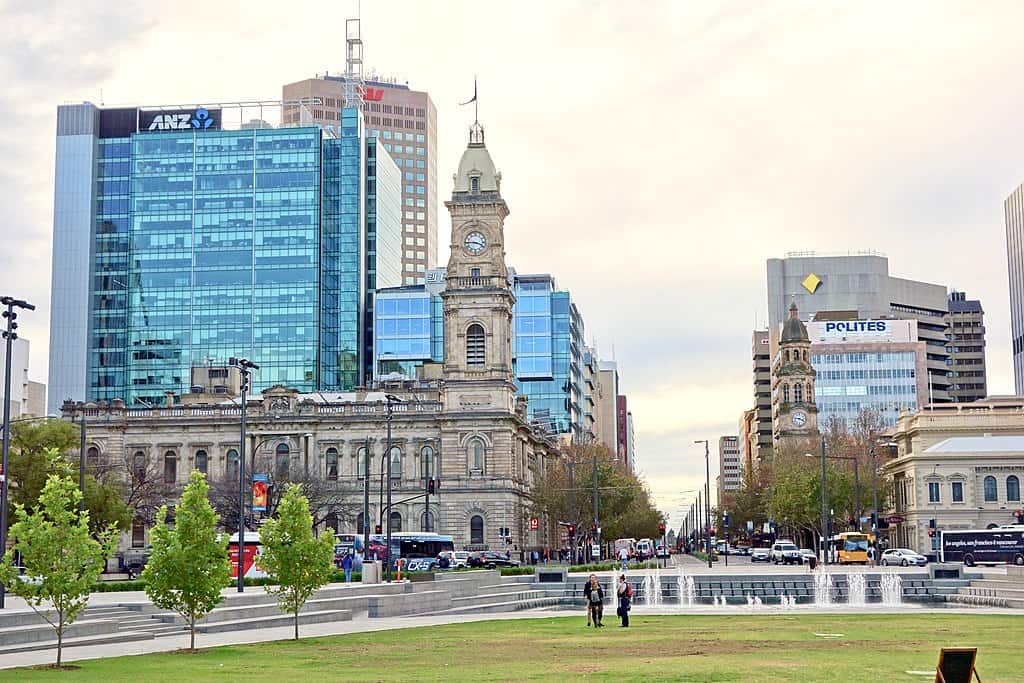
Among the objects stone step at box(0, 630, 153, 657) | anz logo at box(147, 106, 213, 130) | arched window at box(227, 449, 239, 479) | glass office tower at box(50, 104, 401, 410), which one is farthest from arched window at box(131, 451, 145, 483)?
stone step at box(0, 630, 153, 657)

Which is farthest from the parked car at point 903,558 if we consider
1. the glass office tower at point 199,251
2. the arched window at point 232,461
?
the glass office tower at point 199,251

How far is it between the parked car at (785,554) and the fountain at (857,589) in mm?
48433

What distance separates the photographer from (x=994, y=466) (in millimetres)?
116312

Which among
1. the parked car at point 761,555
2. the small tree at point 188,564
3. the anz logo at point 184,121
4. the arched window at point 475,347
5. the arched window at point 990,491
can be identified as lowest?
the parked car at point 761,555

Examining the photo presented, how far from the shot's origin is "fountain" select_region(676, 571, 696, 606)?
2370 inches

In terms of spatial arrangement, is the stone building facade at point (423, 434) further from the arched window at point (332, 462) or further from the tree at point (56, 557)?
the tree at point (56, 557)

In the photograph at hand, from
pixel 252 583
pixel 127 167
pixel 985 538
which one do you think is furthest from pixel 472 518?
pixel 127 167

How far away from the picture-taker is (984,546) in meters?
94.8

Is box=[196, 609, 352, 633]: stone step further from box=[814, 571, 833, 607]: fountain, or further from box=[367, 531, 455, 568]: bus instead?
box=[367, 531, 455, 568]: bus

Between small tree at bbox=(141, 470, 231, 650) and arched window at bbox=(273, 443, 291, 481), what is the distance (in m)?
81.9

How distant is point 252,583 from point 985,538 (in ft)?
186

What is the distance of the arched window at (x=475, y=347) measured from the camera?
11606cm

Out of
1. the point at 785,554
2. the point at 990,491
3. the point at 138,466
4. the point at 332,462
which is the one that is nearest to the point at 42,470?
the point at 138,466

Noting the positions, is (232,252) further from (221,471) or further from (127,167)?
(221,471)
